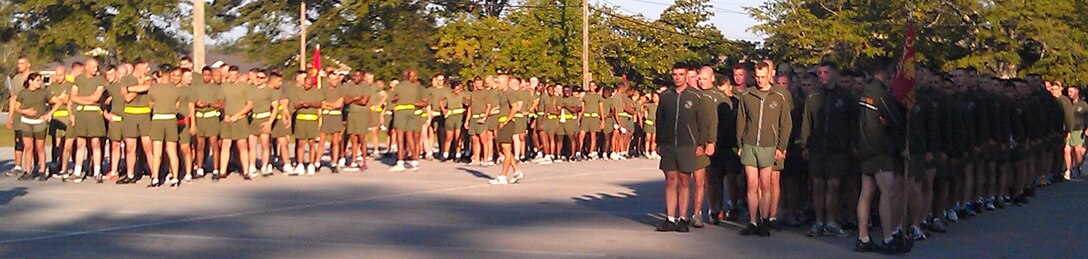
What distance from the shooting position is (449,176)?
22.5 meters

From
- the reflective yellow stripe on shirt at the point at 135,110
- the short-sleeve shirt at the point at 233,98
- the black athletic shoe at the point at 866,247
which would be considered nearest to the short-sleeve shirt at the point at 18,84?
the reflective yellow stripe on shirt at the point at 135,110

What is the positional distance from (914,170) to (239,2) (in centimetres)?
4233

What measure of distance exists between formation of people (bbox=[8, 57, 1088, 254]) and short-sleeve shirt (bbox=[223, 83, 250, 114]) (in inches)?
0.8

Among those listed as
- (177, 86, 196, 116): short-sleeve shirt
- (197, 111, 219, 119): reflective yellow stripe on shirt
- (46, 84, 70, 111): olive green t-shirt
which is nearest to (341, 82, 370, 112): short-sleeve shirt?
(197, 111, 219, 119): reflective yellow stripe on shirt

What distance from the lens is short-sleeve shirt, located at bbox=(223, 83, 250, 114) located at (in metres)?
20.7

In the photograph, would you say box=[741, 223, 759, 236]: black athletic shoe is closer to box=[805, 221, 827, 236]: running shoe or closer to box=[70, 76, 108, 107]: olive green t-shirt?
box=[805, 221, 827, 236]: running shoe

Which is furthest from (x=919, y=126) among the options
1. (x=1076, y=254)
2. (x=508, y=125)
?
(x=508, y=125)

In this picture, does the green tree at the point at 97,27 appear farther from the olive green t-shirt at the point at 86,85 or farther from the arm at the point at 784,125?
the arm at the point at 784,125

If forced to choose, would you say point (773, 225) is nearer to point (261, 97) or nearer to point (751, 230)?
point (751, 230)

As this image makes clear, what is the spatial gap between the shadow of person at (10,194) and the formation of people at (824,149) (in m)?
7.61

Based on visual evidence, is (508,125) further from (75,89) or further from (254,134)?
(75,89)

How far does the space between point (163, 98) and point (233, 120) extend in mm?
1606

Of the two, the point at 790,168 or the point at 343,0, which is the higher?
the point at 343,0

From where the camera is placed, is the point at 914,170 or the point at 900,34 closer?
the point at 914,170
